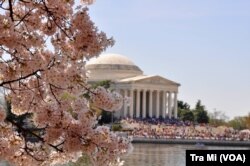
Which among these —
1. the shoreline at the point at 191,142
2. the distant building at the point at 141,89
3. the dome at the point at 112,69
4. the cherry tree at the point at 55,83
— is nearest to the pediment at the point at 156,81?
the distant building at the point at 141,89

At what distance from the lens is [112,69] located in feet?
347

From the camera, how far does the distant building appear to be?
97.1 m

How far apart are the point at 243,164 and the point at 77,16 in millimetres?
2783

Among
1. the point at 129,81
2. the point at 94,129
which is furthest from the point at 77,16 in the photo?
the point at 129,81

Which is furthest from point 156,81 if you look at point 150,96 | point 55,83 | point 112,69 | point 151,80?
point 55,83

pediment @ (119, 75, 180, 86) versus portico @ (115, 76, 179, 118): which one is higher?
pediment @ (119, 75, 180, 86)

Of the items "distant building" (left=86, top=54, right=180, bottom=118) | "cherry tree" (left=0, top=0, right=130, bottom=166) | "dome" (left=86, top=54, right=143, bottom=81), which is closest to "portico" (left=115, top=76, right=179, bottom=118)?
"distant building" (left=86, top=54, right=180, bottom=118)

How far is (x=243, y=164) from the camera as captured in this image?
6652 mm

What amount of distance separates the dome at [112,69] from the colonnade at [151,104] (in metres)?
5.81

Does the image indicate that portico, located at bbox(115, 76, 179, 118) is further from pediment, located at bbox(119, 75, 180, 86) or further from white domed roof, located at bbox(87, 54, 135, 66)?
white domed roof, located at bbox(87, 54, 135, 66)

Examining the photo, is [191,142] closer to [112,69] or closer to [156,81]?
[156,81]

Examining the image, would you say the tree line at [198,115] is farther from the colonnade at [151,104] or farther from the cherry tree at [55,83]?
the cherry tree at [55,83]

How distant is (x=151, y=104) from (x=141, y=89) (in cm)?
420

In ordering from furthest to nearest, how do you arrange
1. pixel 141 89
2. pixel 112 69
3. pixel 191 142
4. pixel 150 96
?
1. pixel 112 69
2. pixel 150 96
3. pixel 141 89
4. pixel 191 142
